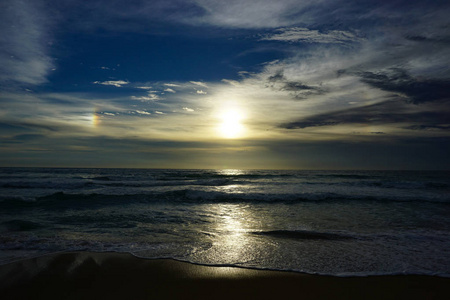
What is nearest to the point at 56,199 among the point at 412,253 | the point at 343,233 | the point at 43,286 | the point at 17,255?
the point at 17,255

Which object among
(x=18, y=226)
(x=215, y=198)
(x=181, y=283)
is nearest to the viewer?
(x=181, y=283)

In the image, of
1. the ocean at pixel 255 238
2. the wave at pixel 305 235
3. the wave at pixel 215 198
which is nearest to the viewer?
the ocean at pixel 255 238

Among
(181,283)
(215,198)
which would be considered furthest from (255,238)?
(215,198)

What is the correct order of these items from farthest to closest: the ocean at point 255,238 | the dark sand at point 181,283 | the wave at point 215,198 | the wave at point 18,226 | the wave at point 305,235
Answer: the wave at point 215,198, the wave at point 18,226, the wave at point 305,235, the ocean at point 255,238, the dark sand at point 181,283

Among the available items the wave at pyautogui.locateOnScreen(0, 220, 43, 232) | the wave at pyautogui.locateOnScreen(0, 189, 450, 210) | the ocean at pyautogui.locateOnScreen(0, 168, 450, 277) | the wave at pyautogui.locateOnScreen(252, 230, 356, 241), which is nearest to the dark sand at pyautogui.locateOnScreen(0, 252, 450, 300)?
the ocean at pyautogui.locateOnScreen(0, 168, 450, 277)

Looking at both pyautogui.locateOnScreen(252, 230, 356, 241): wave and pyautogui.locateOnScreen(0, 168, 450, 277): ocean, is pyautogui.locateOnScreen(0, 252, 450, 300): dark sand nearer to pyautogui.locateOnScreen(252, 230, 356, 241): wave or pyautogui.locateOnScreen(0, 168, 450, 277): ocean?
pyautogui.locateOnScreen(0, 168, 450, 277): ocean

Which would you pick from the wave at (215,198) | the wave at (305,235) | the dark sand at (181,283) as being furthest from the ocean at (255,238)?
the wave at (215,198)

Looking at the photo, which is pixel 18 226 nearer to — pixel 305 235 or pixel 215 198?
pixel 305 235

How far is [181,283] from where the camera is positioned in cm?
414

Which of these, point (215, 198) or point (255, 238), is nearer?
point (255, 238)

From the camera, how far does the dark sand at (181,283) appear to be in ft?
12.3

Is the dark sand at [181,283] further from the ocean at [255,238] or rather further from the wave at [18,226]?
the wave at [18,226]

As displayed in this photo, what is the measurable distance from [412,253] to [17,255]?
836cm

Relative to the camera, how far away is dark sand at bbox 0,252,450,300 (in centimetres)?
376
